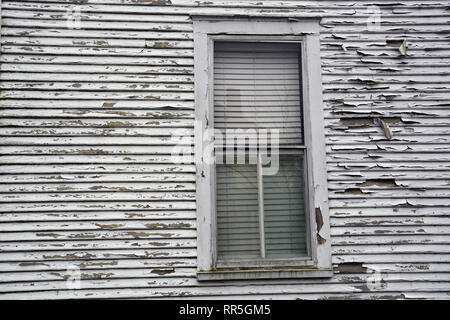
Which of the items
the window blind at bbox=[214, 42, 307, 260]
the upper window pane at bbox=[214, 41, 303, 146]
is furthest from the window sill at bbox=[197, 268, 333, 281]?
the upper window pane at bbox=[214, 41, 303, 146]

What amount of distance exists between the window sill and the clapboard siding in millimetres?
76

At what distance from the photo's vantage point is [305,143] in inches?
158

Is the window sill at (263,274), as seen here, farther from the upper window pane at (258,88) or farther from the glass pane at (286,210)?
the upper window pane at (258,88)

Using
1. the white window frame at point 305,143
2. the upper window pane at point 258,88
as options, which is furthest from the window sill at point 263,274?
the upper window pane at point 258,88

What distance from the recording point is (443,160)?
402 centimetres

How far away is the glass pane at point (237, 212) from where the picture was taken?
3877mm

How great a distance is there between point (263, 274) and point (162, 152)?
1501 millimetres

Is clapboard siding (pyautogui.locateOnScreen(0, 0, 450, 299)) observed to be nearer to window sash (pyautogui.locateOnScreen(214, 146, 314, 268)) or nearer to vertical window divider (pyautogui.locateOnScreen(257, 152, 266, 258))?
window sash (pyautogui.locateOnScreen(214, 146, 314, 268))

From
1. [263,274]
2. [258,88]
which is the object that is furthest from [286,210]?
[258,88]

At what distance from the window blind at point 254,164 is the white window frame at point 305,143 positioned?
0.08 meters

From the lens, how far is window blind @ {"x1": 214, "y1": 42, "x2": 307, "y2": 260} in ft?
12.8
